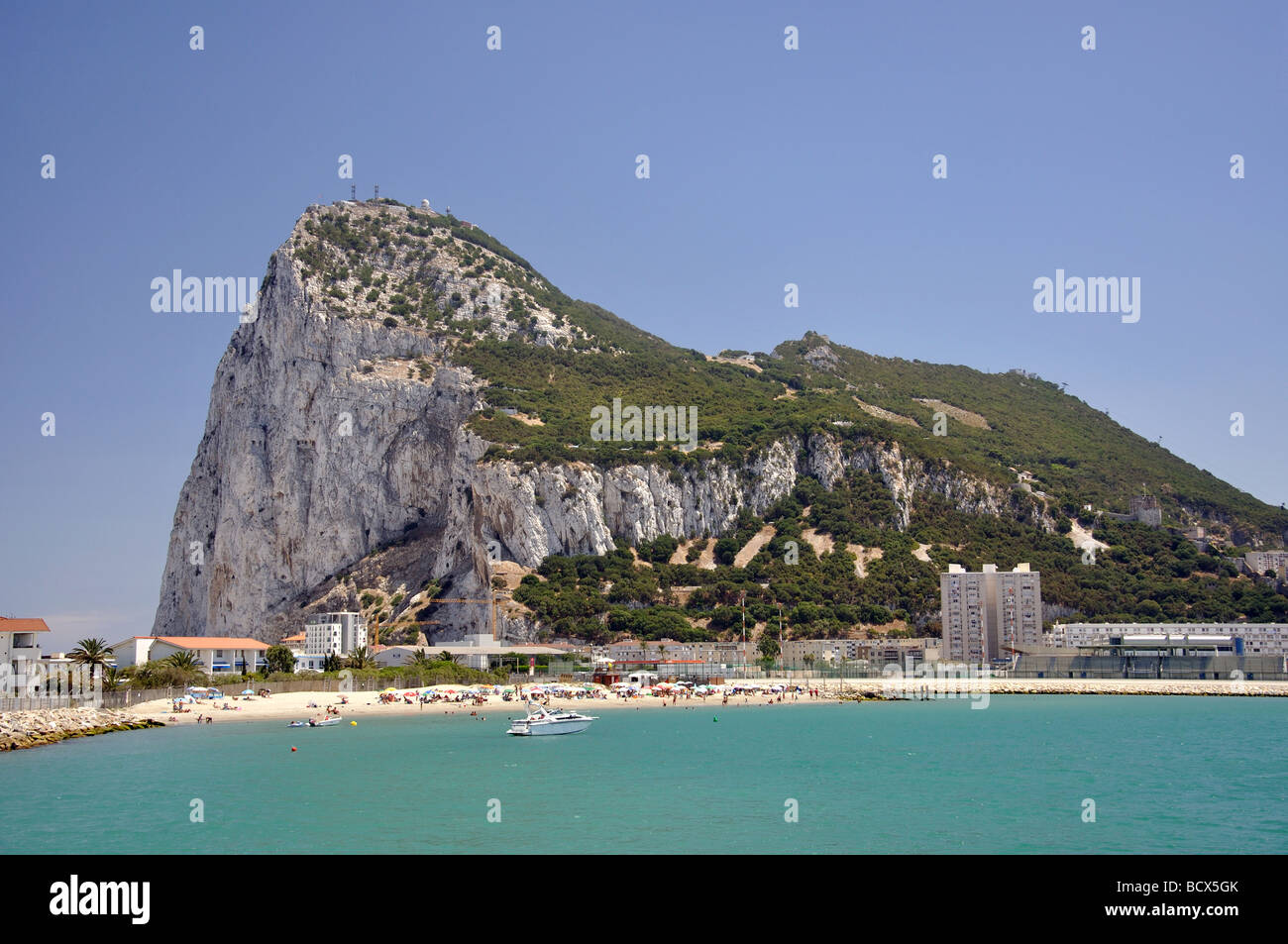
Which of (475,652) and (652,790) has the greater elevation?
(652,790)

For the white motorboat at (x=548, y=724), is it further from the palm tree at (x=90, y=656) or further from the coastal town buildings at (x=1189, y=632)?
the coastal town buildings at (x=1189, y=632)

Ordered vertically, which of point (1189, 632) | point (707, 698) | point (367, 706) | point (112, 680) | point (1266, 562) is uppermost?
point (1266, 562)

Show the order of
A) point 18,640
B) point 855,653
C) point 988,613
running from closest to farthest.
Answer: point 18,640, point 855,653, point 988,613

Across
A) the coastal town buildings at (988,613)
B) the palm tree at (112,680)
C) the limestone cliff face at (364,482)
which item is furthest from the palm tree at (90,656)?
the coastal town buildings at (988,613)

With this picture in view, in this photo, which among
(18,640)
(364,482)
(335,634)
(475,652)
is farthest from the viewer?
(364,482)

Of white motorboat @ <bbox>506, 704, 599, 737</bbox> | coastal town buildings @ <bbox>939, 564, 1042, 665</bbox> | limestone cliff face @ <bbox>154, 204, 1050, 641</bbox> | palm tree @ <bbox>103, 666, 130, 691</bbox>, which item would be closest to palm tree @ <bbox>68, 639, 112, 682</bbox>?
palm tree @ <bbox>103, 666, 130, 691</bbox>

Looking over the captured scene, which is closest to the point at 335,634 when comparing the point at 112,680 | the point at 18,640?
the point at 112,680

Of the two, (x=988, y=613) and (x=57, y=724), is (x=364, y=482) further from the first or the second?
(x=57, y=724)
